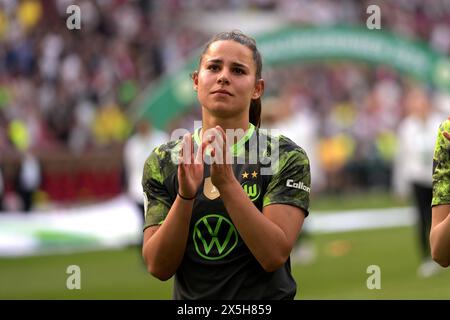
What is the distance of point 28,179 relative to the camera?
17.8m

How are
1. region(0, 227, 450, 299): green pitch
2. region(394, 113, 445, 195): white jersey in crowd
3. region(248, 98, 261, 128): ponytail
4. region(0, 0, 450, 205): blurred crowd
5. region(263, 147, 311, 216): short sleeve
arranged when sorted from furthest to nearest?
region(0, 0, 450, 205): blurred crowd → region(394, 113, 445, 195): white jersey in crowd → region(0, 227, 450, 299): green pitch → region(248, 98, 261, 128): ponytail → region(263, 147, 311, 216): short sleeve

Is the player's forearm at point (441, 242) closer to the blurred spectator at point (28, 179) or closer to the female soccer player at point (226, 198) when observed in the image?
the female soccer player at point (226, 198)

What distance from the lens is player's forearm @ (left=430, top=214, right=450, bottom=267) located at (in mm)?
3908

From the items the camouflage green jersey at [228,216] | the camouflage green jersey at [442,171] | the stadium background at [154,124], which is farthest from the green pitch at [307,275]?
the camouflage green jersey at [228,216]

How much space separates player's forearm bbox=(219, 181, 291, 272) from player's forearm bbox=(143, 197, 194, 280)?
17 centimetres

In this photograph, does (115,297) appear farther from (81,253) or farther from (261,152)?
(261,152)

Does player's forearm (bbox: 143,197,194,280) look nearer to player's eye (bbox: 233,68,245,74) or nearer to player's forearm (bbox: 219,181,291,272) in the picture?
player's forearm (bbox: 219,181,291,272)

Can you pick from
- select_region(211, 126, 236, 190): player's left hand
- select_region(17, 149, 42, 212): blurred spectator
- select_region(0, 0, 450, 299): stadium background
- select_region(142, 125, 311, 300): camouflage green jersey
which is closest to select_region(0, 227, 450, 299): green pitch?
select_region(0, 0, 450, 299): stadium background

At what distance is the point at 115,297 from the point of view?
33.5ft

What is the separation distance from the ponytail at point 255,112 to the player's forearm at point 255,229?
0.60 m

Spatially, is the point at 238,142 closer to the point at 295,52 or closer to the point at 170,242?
the point at 170,242

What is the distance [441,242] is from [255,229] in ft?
2.37

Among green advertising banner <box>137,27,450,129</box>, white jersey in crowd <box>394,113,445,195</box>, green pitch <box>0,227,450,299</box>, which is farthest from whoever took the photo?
green advertising banner <box>137,27,450,129</box>

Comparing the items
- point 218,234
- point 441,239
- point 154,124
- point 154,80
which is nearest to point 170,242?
point 218,234
